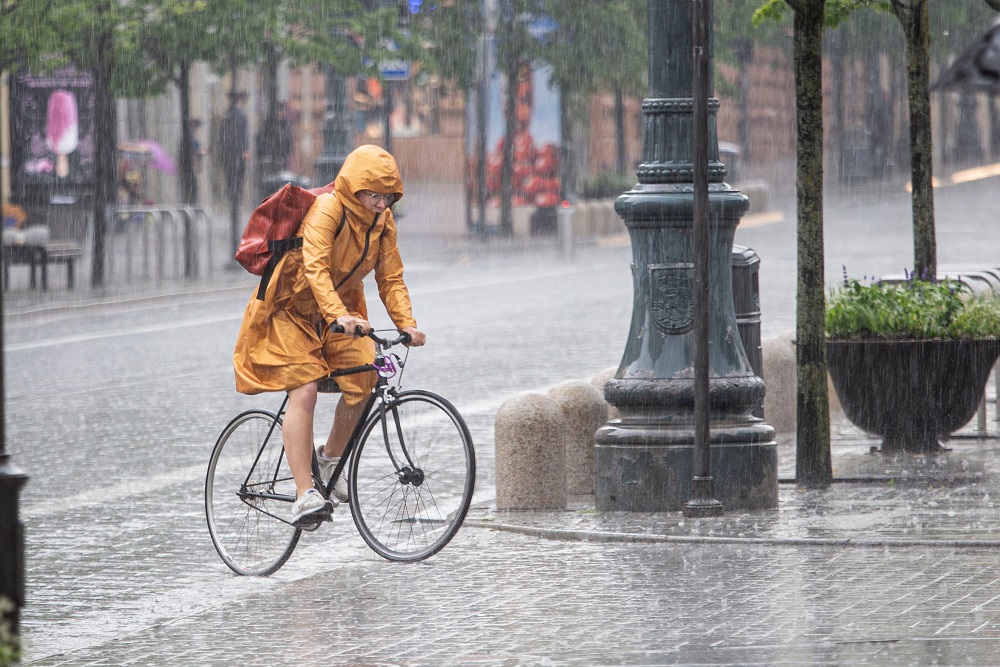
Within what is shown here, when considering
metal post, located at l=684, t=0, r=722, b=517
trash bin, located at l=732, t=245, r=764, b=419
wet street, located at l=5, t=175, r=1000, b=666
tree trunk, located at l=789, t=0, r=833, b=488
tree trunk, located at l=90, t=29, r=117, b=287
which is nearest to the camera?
wet street, located at l=5, t=175, r=1000, b=666

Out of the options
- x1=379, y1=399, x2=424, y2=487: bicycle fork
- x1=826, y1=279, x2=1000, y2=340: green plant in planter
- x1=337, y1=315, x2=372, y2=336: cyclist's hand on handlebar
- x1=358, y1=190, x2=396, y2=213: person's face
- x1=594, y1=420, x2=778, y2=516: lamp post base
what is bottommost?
x1=594, y1=420, x2=778, y2=516: lamp post base

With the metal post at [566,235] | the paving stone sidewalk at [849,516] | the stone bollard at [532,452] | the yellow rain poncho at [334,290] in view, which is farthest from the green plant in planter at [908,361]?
the metal post at [566,235]

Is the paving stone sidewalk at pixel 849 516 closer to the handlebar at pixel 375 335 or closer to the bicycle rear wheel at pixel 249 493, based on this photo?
the bicycle rear wheel at pixel 249 493

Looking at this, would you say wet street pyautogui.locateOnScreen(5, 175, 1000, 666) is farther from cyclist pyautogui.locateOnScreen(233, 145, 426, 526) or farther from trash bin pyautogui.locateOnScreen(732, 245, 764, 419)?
trash bin pyautogui.locateOnScreen(732, 245, 764, 419)

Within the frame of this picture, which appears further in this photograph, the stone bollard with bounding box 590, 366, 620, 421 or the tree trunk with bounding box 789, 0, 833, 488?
the stone bollard with bounding box 590, 366, 620, 421

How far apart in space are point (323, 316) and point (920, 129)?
530 centimetres

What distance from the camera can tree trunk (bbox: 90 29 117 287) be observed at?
25281 mm

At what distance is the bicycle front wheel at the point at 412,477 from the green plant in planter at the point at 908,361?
3410 mm

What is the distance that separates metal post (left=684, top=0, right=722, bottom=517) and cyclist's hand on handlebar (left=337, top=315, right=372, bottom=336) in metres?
1.84

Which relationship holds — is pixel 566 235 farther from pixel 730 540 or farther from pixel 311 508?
pixel 311 508

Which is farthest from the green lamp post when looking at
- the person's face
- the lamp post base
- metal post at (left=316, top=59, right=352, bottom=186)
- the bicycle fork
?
metal post at (left=316, top=59, right=352, bottom=186)

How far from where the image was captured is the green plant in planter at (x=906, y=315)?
10.3 meters

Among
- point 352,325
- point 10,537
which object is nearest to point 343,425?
point 352,325

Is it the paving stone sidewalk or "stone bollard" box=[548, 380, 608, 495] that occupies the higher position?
"stone bollard" box=[548, 380, 608, 495]
